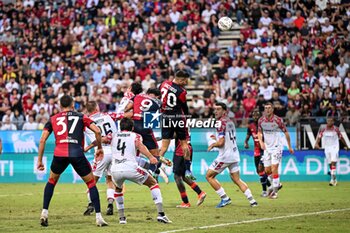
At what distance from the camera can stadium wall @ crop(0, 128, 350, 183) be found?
31.4 metres

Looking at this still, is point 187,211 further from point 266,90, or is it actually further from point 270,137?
point 266,90

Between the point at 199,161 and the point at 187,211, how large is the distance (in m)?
13.4

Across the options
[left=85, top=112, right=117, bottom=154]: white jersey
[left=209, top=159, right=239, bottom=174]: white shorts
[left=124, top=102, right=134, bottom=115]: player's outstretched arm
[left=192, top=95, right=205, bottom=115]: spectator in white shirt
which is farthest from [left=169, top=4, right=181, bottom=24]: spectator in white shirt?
[left=85, top=112, right=117, bottom=154]: white jersey

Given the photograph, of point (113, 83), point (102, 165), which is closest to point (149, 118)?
point (102, 165)

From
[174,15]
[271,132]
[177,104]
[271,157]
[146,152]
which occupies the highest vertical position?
[174,15]

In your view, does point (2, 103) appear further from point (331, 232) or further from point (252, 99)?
point (331, 232)

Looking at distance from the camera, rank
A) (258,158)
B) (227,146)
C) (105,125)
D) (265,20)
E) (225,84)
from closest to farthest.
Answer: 1. (105,125)
2. (227,146)
3. (258,158)
4. (225,84)
5. (265,20)

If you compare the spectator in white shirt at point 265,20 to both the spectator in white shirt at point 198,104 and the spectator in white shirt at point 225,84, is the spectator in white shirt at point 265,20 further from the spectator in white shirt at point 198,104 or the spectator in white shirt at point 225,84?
the spectator in white shirt at point 198,104

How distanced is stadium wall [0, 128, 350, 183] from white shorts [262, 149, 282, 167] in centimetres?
710

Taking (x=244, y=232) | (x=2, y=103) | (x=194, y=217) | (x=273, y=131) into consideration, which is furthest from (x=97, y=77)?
(x=244, y=232)

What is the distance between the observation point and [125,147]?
16.0 meters

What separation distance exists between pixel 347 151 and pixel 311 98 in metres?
2.68

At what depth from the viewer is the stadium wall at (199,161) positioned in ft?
103

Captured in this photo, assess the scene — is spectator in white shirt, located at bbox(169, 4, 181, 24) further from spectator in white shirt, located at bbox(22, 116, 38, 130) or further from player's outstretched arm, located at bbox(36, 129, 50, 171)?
player's outstretched arm, located at bbox(36, 129, 50, 171)
